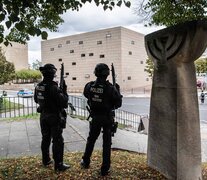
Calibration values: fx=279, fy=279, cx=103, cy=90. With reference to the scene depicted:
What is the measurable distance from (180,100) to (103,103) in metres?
1.22

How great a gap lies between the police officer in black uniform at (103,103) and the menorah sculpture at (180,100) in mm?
879

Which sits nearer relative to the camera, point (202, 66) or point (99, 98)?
point (99, 98)

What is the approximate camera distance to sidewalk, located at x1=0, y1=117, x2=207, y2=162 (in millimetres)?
6602

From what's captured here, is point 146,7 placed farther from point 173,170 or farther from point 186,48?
point 173,170

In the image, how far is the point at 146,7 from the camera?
7.70 m

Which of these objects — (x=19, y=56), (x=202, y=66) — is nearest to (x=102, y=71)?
(x=202, y=66)

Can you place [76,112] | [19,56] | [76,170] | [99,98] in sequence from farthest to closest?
[19,56]
[76,112]
[76,170]
[99,98]

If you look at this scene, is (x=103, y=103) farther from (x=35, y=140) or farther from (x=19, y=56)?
(x=19, y=56)

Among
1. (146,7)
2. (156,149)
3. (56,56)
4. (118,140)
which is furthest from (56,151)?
(56,56)

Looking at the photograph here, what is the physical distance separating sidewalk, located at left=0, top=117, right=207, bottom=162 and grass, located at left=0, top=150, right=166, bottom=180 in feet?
3.42

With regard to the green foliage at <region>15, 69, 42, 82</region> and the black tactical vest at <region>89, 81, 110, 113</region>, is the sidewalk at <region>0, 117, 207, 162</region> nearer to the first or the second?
the black tactical vest at <region>89, 81, 110, 113</region>

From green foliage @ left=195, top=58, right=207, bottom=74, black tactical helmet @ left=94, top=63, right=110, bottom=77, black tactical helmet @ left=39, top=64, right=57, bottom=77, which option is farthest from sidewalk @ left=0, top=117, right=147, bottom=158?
green foliage @ left=195, top=58, right=207, bottom=74

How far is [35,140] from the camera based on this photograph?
7.50 meters

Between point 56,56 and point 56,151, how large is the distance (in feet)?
180
